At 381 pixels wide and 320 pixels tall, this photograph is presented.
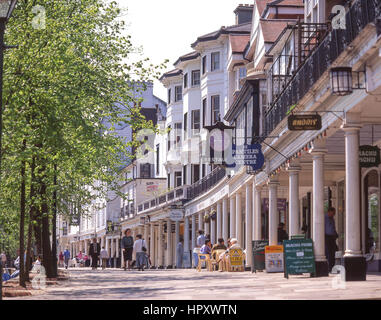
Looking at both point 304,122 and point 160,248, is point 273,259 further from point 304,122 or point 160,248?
point 160,248

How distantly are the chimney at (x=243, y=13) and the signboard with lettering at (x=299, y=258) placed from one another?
34924 mm

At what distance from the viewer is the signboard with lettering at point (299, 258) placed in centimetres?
2061

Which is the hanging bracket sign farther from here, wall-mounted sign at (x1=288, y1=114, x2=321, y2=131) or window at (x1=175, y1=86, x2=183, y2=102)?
window at (x1=175, y1=86, x2=183, y2=102)

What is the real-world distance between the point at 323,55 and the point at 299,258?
16.2 feet

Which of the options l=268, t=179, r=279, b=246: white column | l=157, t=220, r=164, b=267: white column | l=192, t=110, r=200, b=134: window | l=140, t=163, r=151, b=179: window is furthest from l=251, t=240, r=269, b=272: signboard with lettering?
l=140, t=163, r=151, b=179: window

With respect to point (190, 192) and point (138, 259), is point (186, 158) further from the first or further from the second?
point (138, 259)

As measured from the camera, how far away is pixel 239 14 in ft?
177

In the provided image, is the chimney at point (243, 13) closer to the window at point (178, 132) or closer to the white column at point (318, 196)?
the window at point (178, 132)

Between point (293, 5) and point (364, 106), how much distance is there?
1826 centimetres

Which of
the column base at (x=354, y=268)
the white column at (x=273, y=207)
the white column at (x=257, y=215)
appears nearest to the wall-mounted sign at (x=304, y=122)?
the column base at (x=354, y=268)

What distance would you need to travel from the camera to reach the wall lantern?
1681 cm

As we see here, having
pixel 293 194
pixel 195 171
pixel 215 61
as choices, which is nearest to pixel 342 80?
pixel 293 194

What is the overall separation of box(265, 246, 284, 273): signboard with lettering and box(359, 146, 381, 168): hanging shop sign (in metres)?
5.07
